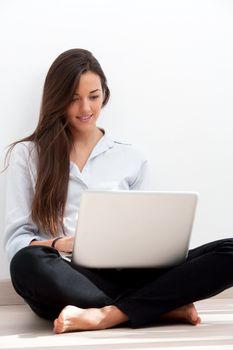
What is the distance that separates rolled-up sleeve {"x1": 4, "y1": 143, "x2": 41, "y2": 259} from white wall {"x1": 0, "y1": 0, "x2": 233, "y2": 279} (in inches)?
6.1

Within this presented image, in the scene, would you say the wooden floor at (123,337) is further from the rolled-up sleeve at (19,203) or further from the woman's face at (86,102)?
the woman's face at (86,102)

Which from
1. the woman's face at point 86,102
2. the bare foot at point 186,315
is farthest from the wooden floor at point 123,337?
the woman's face at point 86,102

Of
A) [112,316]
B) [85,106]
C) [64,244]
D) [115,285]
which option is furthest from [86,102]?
[112,316]

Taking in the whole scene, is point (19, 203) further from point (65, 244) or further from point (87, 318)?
point (87, 318)

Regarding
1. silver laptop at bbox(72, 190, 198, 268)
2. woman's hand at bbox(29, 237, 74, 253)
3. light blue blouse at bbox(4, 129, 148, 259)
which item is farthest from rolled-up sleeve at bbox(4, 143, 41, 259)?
silver laptop at bbox(72, 190, 198, 268)

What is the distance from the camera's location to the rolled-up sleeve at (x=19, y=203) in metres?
2.31

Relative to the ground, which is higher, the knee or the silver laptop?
the silver laptop

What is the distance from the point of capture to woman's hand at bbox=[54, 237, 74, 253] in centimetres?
212

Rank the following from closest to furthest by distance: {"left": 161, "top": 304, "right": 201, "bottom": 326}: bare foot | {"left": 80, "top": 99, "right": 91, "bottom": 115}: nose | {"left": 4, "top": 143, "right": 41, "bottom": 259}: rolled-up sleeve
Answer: {"left": 161, "top": 304, "right": 201, "bottom": 326}: bare foot
{"left": 4, "top": 143, "right": 41, "bottom": 259}: rolled-up sleeve
{"left": 80, "top": 99, "right": 91, "bottom": 115}: nose

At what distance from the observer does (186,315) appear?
6.86ft

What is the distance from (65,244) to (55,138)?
466 millimetres

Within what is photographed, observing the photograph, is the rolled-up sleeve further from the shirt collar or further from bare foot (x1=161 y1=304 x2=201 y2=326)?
bare foot (x1=161 y1=304 x2=201 y2=326)

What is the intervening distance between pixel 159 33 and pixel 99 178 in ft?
2.09

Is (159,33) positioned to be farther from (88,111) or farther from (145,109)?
(88,111)
